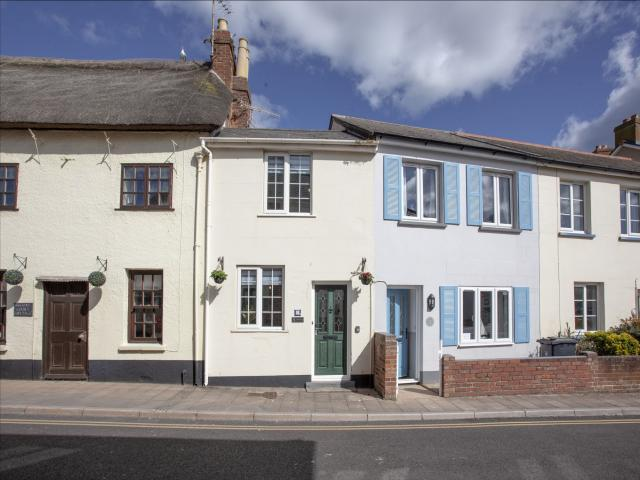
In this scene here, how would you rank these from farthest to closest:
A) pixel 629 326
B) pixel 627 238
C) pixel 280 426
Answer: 1. pixel 627 238
2. pixel 629 326
3. pixel 280 426

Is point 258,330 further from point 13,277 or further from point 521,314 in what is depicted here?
point 521,314

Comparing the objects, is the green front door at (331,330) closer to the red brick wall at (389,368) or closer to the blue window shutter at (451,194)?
the red brick wall at (389,368)

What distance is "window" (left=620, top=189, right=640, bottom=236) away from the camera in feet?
44.8

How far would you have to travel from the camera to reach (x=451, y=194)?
11266 mm

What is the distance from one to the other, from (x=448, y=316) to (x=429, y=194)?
3306 mm

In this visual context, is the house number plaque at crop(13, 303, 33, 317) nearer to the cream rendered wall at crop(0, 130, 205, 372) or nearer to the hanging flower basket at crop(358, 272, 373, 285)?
the cream rendered wall at crop(0, 130, 205, 372)

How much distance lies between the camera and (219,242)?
34.3 ft

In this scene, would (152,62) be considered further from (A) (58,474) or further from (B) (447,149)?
(A) (58,474)

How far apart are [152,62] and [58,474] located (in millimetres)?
12951

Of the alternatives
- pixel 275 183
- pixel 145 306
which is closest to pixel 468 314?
pixel 275 183

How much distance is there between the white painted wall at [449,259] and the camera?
10.7m

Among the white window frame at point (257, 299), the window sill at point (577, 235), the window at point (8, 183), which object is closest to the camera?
the white window frame at point (257, 299)

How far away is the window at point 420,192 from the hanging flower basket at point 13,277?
9.71 meters

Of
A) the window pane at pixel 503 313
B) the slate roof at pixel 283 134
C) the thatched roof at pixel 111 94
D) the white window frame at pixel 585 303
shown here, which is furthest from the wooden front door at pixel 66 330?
the white window frame at pixel 585 303
